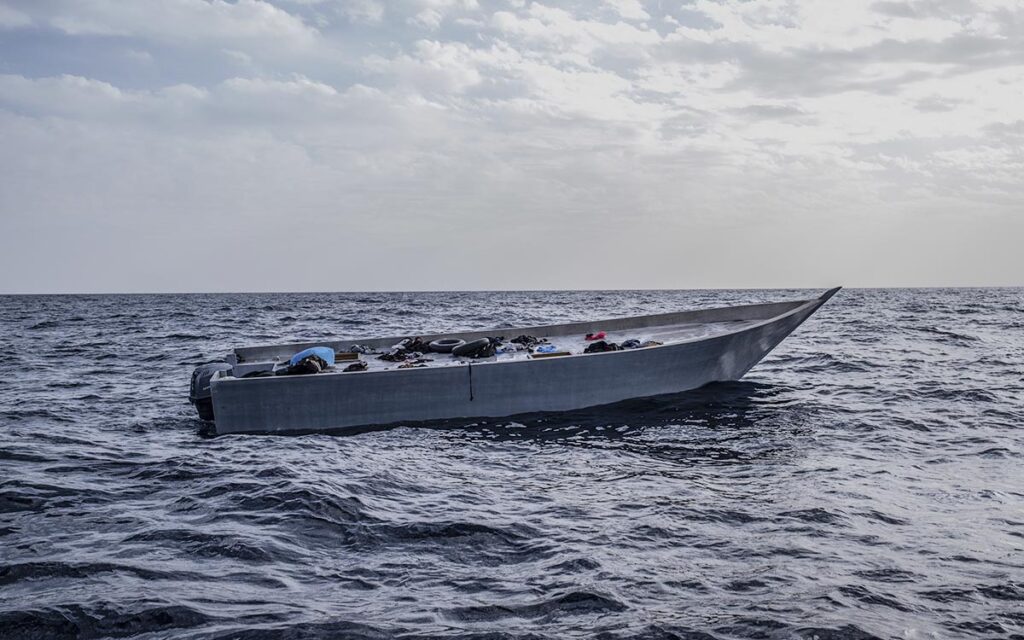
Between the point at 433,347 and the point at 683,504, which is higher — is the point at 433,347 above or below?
above

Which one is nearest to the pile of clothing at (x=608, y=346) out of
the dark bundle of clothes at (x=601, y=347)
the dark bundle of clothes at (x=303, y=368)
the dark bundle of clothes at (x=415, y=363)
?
the dark bundle of clothes at (x=601, y=347)

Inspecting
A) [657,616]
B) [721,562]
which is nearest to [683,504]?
[721,562]

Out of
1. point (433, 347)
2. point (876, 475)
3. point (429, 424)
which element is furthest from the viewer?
point (433, 347)

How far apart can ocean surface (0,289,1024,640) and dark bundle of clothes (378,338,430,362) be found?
288cm

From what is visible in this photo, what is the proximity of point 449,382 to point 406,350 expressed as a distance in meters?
3.44

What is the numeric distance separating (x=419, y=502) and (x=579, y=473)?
7.85ft

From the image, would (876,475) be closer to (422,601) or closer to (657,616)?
(657,616)

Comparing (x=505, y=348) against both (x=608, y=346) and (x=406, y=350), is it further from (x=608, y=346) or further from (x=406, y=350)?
(x=608, y=346)

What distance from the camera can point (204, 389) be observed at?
13.2 m

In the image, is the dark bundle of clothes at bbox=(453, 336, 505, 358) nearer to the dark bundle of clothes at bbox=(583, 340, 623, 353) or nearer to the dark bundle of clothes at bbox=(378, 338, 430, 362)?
the dark bundle of clothes at bbox=(378, 338, 430, 362)

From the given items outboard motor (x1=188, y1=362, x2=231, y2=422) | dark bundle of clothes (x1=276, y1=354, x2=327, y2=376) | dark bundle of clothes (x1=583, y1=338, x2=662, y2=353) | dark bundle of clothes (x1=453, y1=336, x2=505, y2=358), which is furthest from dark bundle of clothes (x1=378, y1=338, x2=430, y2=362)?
dark bundle of clothes (x1=583, y1=338, x2=662, y2=353)

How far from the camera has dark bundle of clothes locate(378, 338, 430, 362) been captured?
15278mm

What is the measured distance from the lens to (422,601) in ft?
18.9

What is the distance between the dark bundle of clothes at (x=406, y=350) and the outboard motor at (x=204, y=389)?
10.2ft
